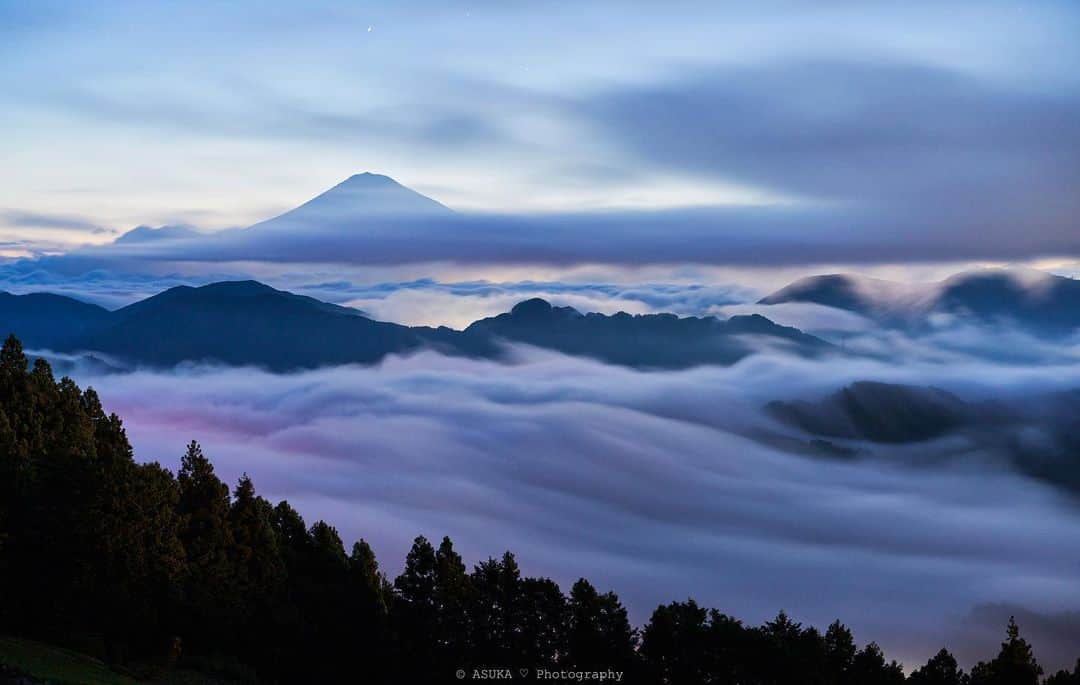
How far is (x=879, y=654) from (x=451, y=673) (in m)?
29.2

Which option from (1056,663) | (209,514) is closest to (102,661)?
(209,514)

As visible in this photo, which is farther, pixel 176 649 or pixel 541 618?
pixel 541 618

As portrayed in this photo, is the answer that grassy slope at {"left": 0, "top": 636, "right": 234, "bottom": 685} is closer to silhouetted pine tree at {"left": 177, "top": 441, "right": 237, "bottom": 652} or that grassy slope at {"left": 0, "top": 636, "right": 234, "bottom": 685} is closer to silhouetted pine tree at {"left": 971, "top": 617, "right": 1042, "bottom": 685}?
silhouetted pine tree at {"left": 177, "top": 441, "right": 237, "bottom": 652}

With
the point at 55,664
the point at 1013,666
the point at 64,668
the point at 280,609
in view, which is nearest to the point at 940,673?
the point at 1013,666

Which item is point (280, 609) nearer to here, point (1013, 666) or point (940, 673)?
point (940, 673)

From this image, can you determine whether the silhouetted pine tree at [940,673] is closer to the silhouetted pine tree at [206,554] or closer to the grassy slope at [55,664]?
the silhouetted pine tree at [206,554]

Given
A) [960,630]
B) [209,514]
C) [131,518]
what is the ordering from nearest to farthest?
[131,518], [209,514], [960,630]

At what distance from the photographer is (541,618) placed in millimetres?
63656

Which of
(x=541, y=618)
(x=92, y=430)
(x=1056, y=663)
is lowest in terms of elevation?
(x=1056, y=663)

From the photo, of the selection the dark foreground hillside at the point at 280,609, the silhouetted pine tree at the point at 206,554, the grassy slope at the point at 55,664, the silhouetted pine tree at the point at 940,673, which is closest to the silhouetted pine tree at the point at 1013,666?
the dark foreground hillside at the point at 280,609

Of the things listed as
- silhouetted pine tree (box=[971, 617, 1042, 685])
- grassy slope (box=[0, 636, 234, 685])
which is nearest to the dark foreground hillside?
silhouetted pine tree (box=[971, 617, 1042, 685])

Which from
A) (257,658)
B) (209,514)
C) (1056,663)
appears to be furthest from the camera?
(1056,663)

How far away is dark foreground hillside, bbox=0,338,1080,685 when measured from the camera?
50.6 metres

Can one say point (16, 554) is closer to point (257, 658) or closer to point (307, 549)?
point (257, 658)
